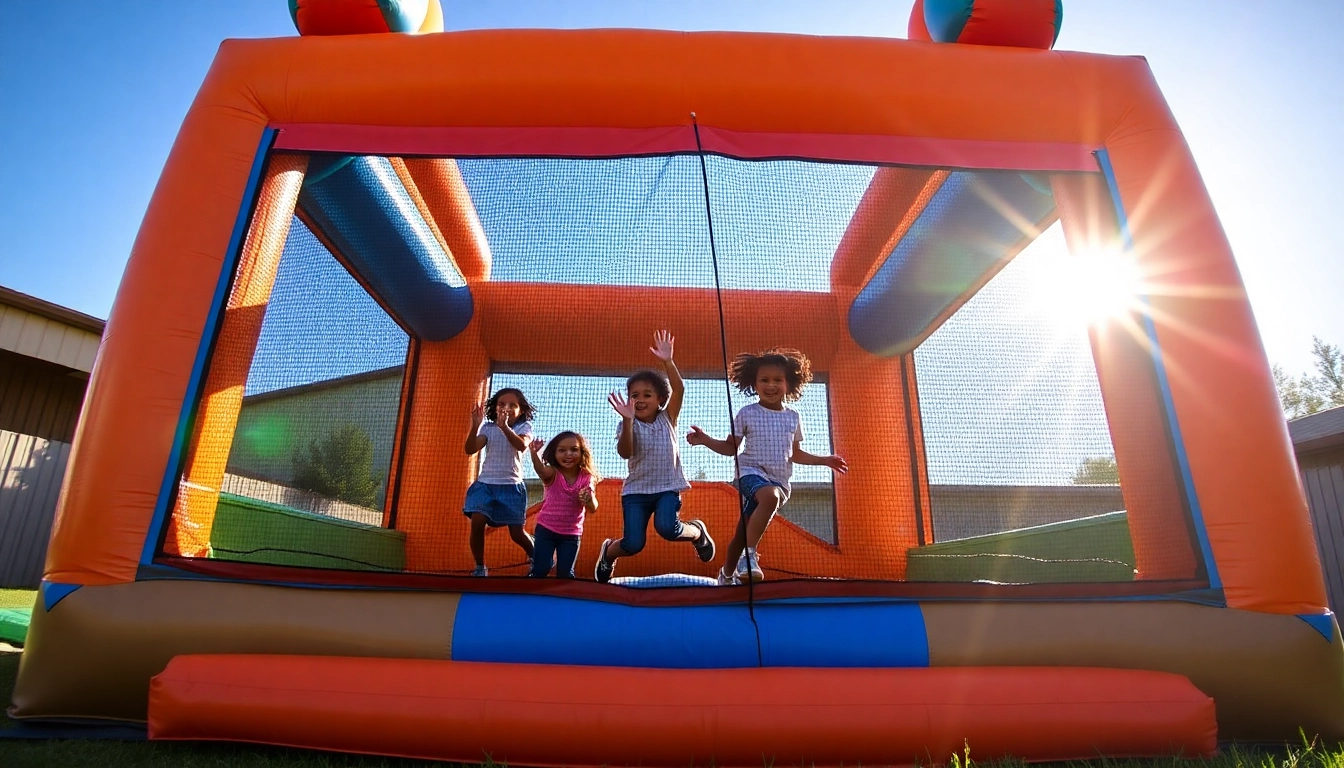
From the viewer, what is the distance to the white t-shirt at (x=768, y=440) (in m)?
2.67

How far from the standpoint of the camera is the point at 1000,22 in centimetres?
245

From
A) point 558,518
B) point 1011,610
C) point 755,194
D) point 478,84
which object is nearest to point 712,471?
point 558,518

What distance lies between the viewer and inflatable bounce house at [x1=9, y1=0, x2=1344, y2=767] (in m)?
1.60

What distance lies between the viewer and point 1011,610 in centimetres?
181

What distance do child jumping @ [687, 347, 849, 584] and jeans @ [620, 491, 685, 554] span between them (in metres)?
0.24

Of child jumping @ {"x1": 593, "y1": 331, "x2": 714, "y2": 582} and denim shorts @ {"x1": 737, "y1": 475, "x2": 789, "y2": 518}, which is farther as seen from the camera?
child jumping @ {"x1": 593, "y1": 331, "x2": 714, "y2": 582}

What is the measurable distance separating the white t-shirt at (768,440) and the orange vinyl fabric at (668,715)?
1.10m

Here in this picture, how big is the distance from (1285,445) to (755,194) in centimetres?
163

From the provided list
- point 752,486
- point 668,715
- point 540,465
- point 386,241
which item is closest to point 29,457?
point 386,241

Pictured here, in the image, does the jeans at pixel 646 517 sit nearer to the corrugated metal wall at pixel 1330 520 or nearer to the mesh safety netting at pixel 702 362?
the mesh safety netting at pixel 702 362

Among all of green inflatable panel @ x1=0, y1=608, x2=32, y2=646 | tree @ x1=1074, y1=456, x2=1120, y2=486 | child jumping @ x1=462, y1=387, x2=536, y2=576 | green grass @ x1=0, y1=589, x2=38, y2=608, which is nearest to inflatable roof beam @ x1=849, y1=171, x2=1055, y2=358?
tree @ x1=1074, y1=456, x2=1120, y2=486

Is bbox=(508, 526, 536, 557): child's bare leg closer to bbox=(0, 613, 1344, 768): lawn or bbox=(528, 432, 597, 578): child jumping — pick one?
bbox=(528, 432, 597, 578): child jumping

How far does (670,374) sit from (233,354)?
1.36 meters

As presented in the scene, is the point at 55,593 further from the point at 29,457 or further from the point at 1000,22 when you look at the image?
the point at 29,457
